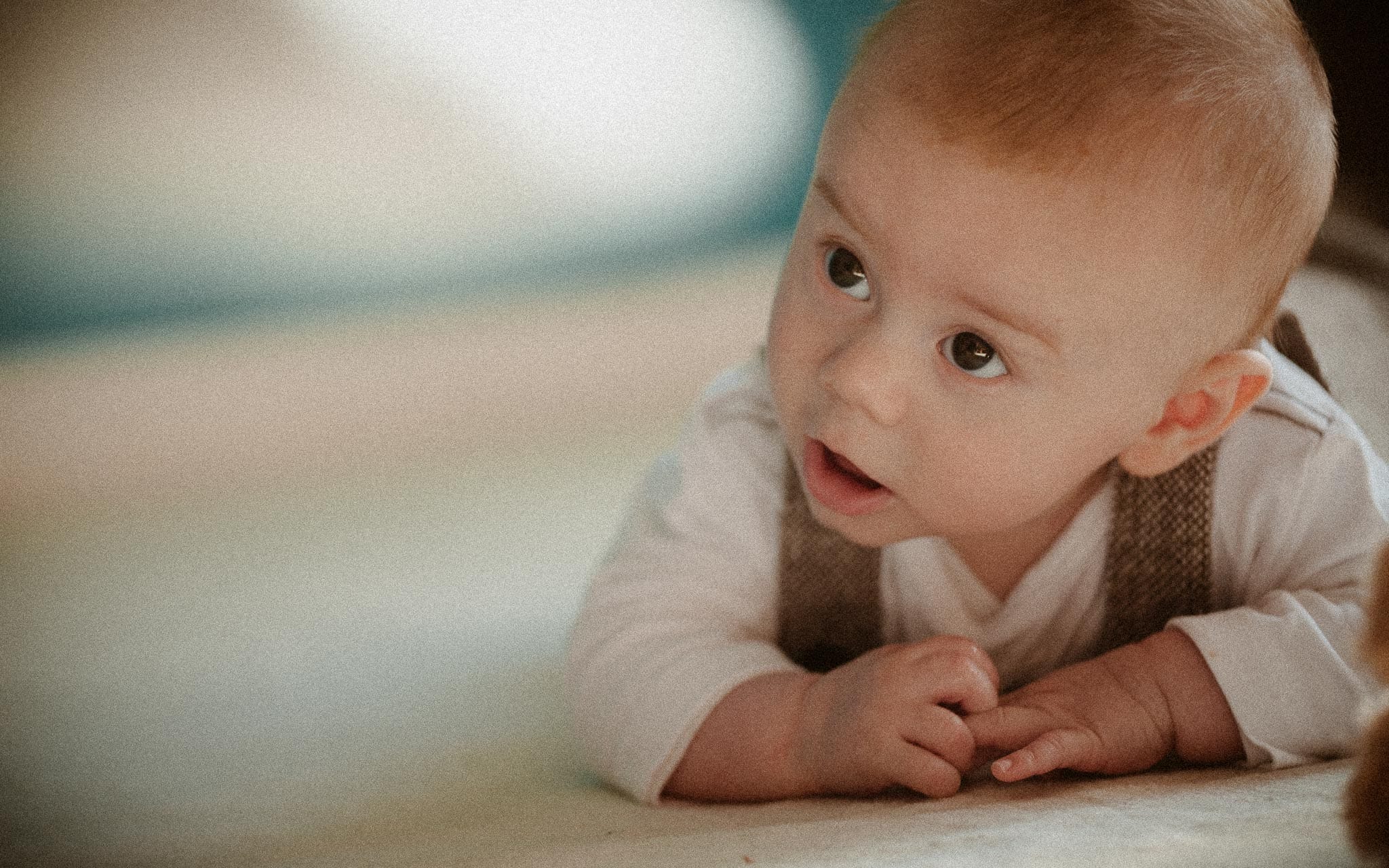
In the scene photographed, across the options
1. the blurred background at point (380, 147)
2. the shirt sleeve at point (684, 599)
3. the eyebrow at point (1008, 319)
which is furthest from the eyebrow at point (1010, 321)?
the blurred background at point (380, 147)

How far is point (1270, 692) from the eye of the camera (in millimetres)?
577

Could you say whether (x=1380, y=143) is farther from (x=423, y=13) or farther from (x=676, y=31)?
(x=423, y=13)

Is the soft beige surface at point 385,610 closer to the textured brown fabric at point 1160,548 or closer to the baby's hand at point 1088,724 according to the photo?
the baby's hand at point 1088,724

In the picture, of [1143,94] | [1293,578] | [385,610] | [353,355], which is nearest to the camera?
[1143,94]

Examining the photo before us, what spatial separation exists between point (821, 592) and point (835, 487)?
0.41ft

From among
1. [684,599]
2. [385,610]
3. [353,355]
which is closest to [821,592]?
[684,599]

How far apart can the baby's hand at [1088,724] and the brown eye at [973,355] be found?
0.50 feet

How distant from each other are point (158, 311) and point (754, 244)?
555 millimetres

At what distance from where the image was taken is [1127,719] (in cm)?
58

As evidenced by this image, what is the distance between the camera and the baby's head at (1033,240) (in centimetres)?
51

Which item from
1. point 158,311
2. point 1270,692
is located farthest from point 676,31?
point 1270,692

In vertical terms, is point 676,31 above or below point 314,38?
below

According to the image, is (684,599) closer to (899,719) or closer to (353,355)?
(899,719)

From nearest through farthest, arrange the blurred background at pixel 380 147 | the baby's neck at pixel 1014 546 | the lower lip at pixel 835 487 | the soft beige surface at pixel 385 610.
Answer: the soft beige surface at pixel 385 610
the lower lip at pixel 835 487
the baby's neck at pixel 1014 546
the blurred background at pixel 380 147
